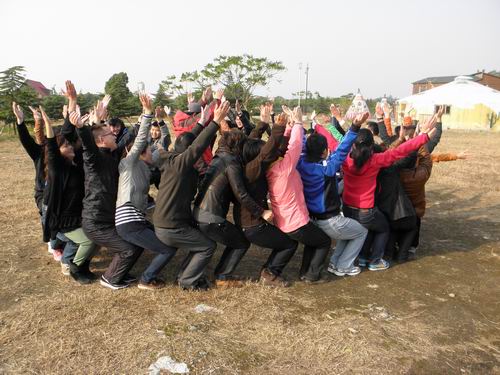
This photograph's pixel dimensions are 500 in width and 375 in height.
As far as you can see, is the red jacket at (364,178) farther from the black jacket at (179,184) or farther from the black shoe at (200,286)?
the black shoe at (200,286)

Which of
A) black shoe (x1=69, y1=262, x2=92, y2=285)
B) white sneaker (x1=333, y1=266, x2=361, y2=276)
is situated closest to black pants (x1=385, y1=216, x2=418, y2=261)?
white sneaker (x1=333, y1=266, x2=361, y2=276)

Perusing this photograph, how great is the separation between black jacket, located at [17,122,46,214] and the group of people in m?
0.01

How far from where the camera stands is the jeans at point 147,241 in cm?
423

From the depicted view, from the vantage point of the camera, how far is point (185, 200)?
4.09 meters

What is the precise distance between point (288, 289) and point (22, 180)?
7979 millimetres

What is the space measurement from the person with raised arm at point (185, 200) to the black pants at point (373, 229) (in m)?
1.74

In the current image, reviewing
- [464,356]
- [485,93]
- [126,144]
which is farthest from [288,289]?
[485,93]

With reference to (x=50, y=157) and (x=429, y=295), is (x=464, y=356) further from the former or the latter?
(x=50, y=157)

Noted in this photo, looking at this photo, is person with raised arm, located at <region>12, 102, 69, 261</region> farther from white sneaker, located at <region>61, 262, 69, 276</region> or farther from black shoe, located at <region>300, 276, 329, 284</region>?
black shoe, located at <region>300, 276, 329, 284</region>

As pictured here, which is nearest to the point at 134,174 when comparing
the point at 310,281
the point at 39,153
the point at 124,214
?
the point at 124,214

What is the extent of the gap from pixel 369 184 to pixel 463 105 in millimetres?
34116

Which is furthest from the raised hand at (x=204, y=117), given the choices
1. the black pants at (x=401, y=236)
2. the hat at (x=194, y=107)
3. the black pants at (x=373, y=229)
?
the black pants at (x=401, y=236)

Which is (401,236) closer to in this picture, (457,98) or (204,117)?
(204,117)

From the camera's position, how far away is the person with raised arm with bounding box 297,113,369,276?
4.35 meters
